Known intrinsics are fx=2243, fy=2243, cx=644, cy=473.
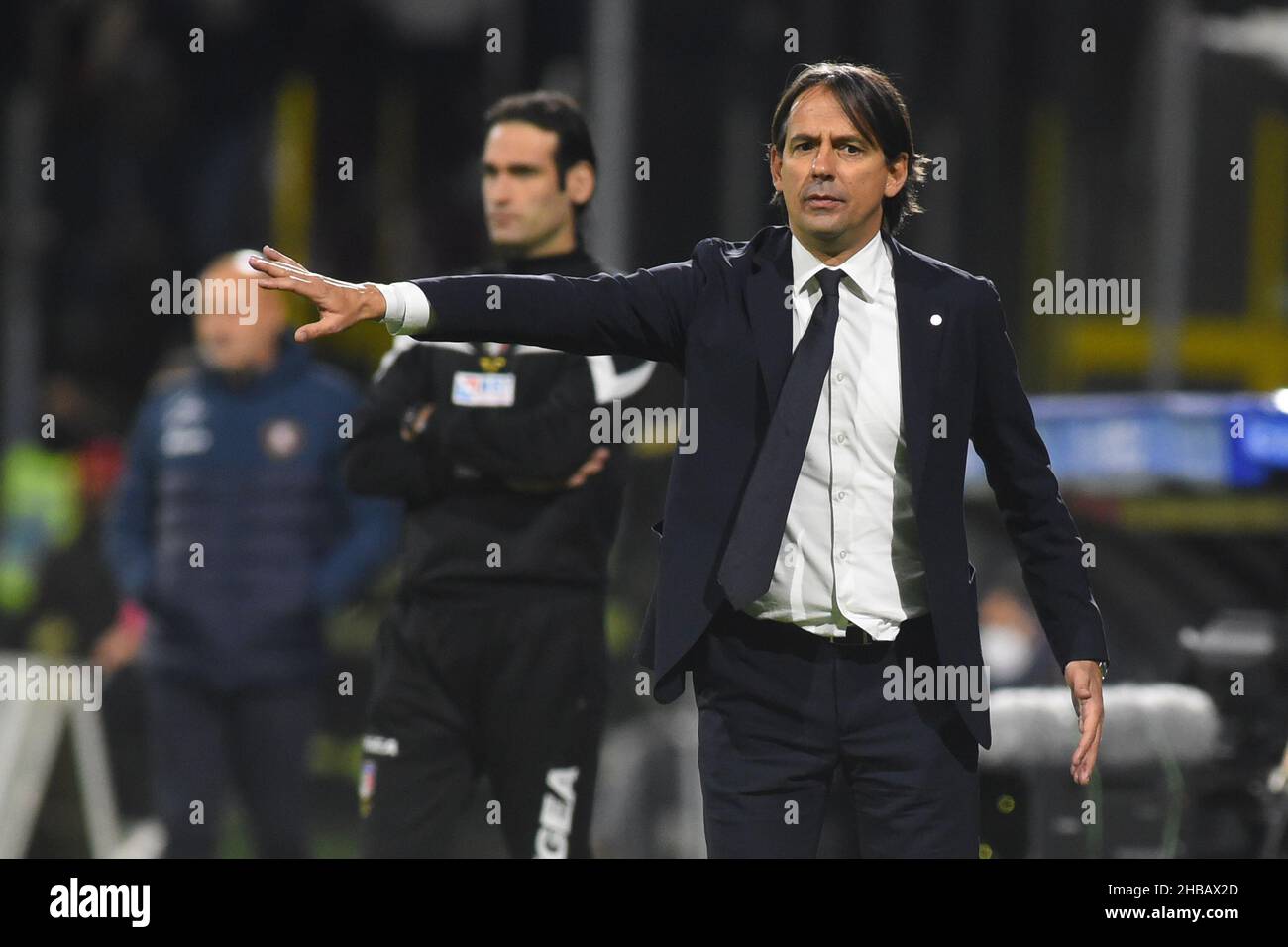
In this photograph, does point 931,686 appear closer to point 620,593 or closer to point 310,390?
point 310,390

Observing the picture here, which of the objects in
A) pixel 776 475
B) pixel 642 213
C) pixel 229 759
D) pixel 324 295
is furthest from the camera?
pixel 642 213

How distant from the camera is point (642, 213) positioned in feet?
41.8

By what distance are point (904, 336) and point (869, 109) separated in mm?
391

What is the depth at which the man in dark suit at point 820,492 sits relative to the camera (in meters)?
3.80

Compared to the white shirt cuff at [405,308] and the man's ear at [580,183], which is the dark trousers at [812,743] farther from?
the man's ear at [580,183]

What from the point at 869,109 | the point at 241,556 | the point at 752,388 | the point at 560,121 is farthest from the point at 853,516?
the point at 241,556

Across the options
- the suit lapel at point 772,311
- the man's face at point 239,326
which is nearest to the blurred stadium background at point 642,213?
the man's face at point 239,326

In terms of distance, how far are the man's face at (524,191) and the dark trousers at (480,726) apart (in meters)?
0.83

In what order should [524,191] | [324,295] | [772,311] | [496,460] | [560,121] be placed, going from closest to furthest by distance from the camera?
[324,295] < [772,311] < [496,460] < [524,191] < [560,121]

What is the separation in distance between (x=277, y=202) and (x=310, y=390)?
21.3ft

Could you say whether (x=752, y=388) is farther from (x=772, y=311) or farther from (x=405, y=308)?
(x=405, y=308)

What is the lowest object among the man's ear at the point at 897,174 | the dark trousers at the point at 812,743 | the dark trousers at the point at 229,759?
the dark trousers at the point at 229,759

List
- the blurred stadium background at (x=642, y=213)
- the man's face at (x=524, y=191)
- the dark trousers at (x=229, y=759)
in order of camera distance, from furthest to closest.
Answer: the blurred stadium background at (x=642, y=213)
the dark trousers at (x=229, y=759)
the man's face at (x=524, y=191)
